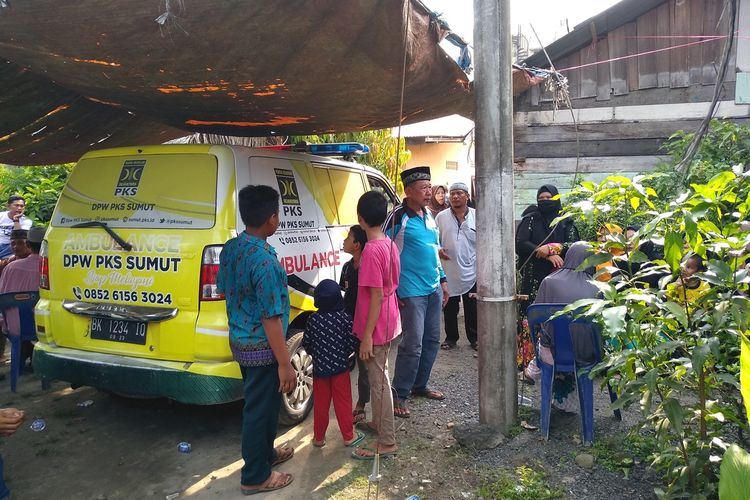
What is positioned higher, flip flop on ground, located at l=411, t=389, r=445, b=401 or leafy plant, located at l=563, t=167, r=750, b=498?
leafy plant, located at l=563, t=167, r=750, b=498

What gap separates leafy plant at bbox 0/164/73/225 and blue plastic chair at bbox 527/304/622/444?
278 inches

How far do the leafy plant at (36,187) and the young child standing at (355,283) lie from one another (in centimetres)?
572

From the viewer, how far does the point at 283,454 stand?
11.6 ft

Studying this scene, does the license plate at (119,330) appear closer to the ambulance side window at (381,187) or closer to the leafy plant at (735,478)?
the ambulance side window at (381,187)

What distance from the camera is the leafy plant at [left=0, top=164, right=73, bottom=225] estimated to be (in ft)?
25.9

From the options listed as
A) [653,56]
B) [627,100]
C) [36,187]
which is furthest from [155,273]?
[653,56]

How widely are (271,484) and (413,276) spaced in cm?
174

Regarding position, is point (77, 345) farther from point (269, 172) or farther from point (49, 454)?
point (269, 172)

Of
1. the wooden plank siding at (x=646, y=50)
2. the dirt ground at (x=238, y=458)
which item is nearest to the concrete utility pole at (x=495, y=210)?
the dirt ground at (x=238, y=458)

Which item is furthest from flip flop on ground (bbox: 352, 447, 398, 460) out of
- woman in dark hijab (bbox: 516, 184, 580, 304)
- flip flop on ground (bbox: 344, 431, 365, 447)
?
woman in dark hijab (bbox: 516, 184, 580, 304)

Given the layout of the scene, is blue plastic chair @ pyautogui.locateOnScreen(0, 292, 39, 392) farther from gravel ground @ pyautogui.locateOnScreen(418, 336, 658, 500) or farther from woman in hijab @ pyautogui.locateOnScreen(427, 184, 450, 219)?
woman in hijab @ pyautogui.locateOnScreen(427, 184, 450, 219)

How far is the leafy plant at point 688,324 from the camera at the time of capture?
2303 millimetres

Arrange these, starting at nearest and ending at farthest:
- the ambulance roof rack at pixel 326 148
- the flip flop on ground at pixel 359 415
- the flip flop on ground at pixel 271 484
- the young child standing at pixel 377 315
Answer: the flip flop on ground at pixel 271 484 → the young child standing at pixel 377 315 → the flip flop on ground at pixel 359 415 → the ambulance roof rack at pixel 326 148

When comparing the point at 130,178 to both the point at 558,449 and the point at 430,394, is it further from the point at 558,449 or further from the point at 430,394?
the point at 558,449
